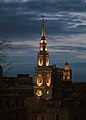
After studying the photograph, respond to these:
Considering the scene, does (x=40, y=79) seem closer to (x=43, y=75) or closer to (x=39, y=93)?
(x=43, y=75)

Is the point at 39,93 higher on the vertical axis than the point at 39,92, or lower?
lower

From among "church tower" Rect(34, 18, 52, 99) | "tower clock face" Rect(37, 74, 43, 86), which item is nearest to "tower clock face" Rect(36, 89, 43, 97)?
"church tower" Rect(34, 18, 52, 99)

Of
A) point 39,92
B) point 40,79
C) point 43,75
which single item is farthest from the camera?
point 43,75

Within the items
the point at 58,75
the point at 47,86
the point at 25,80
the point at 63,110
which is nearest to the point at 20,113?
the point at 63,110

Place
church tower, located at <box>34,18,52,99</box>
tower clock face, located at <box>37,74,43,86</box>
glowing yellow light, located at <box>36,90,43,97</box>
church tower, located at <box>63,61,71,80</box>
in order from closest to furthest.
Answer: glowing yellow light, located at <box>36,90,43,97</box>
church tower, located at <box>34,18,52,99</box>
tower clock face, located at <box>37,74,43,86</box>
church tower, located at <box>63,61,71,80</box>

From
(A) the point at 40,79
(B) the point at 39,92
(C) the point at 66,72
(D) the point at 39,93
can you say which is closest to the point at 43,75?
(A) the point at 40,79

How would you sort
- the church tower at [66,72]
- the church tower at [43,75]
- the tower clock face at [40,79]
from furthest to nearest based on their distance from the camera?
the church tower at [66,72] → the tower clock face at [40,79] → the church tower at [43,75]

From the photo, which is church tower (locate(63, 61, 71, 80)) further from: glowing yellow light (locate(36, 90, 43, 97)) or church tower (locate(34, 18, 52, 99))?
glowing yellow light (locate(36, 90, 43, 97))

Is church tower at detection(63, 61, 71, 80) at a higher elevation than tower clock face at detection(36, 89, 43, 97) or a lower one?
higher

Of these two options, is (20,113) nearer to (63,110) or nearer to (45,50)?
(63,110)

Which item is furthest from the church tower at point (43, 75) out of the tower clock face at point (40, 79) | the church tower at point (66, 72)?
the church tower at point (66, 72)

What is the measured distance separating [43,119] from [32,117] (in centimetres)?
225

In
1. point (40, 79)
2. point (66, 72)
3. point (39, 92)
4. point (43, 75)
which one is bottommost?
point (39, 92)

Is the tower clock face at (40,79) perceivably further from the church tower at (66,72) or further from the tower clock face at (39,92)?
the church tower at (66,72)
